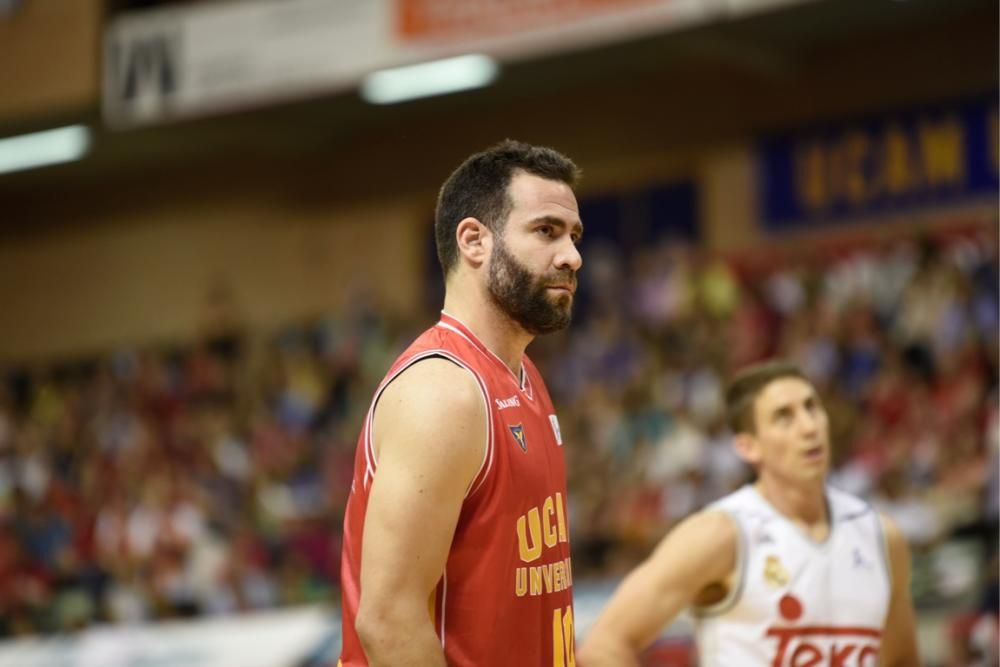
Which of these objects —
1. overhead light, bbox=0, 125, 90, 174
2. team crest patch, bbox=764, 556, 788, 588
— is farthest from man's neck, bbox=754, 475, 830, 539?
overhead light, bbox=0, 125, 90, 174

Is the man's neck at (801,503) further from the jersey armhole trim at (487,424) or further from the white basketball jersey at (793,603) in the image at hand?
the jersey armhole trim at (487,424)

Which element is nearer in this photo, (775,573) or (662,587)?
(662,587)

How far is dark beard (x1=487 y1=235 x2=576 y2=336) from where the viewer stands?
3.40 meters

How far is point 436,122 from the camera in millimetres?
18297

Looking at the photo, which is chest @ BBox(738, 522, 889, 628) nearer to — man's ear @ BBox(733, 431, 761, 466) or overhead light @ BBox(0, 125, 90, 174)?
man's ear @ BBox(733, 431, 761, 466)

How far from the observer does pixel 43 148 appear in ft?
61.6

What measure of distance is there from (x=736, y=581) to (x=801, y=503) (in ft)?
1.28

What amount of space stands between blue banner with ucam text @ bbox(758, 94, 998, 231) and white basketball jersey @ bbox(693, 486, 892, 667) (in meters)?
10.1

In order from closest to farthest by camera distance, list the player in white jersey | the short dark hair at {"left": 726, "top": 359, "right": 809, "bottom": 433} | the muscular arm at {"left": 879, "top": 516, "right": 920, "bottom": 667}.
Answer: the player in white jersey, the muscular arm at {"left": 879, "top": 516, "right": 920, "bottom": 667}, the short dark hair at {"left": 726, "top": 359, "right": 809, "bottom": 433}

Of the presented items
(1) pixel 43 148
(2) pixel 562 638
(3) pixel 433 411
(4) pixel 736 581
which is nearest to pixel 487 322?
(3) pixel 433 411

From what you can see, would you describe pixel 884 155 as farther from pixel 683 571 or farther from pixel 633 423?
pixel 683 571

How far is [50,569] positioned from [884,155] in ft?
30.7

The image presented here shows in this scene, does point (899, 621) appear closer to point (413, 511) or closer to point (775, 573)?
point (775, 573)

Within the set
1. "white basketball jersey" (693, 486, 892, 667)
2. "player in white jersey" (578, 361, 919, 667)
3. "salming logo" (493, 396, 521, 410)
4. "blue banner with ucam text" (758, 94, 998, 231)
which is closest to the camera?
"salming logo" (493, 396, 521, 410)
